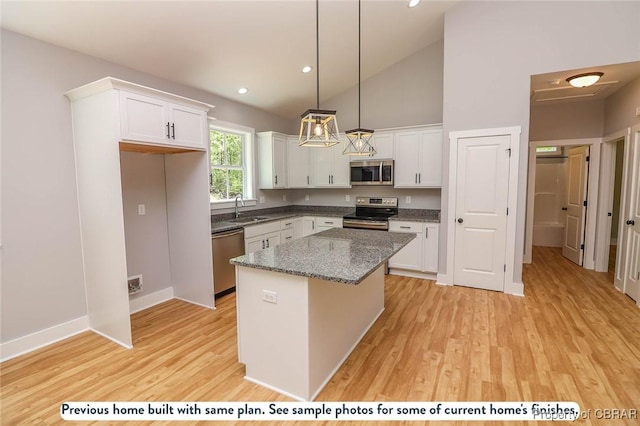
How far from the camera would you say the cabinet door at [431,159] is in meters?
4.55

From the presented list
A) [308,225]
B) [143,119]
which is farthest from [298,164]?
[143,119]

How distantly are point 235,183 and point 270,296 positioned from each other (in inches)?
125

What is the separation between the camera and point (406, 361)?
2469 millimetres

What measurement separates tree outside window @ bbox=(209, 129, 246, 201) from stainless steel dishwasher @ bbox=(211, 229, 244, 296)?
0.88 meters

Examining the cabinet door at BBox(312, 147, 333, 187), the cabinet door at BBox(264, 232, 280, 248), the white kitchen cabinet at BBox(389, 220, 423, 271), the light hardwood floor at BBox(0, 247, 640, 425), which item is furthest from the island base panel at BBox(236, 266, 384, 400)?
the cabinet door at BBox(312, 147, 333, 187)

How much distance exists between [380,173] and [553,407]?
3567 millimetres

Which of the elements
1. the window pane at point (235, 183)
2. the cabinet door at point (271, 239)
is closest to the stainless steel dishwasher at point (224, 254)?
the cabinet door at point (271, 239)

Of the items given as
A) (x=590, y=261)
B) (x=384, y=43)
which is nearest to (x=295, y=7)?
(x=384, y=43)

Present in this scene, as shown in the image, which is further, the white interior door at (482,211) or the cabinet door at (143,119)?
the white interior door at (482,211)

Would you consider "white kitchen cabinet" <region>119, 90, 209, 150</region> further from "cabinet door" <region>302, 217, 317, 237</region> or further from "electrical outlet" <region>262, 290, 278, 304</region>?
"cabinet door" <region>302, 217, 317, 237</region>

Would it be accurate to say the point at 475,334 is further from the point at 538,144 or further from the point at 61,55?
the point at 61,55

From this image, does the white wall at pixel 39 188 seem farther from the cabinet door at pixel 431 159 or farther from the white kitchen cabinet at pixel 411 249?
the cabinet door at pixel 431 159

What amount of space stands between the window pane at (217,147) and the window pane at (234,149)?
0.14 m

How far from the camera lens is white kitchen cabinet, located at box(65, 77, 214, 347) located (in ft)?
8.39
